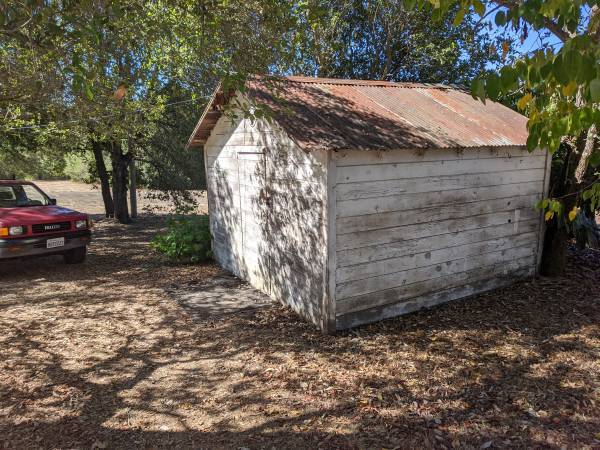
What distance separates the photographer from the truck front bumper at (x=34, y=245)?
7773 millimetres

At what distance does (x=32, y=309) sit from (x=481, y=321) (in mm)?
6757

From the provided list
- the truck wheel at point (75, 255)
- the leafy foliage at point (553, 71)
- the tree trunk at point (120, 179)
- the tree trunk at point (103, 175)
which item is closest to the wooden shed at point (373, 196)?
the leafy foliage at point (553, 71)

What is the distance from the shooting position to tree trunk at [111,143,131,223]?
47.5 feet

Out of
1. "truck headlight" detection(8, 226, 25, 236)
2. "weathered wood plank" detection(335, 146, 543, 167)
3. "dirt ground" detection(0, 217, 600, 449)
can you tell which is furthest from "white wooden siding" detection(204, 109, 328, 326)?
"truck headlight" detection(8, 226, 25, 236)

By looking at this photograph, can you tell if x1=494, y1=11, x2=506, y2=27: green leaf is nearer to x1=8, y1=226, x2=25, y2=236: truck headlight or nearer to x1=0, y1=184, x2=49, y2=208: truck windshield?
x1=8, y1=226, x2=25, y2=236: truck headlight

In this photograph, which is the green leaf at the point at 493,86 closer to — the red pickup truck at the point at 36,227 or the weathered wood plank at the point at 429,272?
the weathered wood plank at the point at 429,272

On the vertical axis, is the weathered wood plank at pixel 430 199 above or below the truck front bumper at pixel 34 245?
above

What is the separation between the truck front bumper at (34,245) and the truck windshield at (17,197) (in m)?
1.20

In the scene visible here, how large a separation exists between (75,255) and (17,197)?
1.65 m

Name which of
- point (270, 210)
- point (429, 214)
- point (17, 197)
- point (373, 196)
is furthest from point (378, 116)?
point (17, 197)

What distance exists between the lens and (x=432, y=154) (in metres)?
6.07

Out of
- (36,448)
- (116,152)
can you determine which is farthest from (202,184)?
(36,448)

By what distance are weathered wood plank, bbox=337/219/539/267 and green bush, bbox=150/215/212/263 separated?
4.72m

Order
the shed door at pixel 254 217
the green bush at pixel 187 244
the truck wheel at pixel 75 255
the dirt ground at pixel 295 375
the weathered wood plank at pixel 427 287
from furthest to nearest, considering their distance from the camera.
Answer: the green bush at pixel 187 244 → the truck wheel at pixel 75 255 → the shed door at pixel 254 217 → the weathered wood plank at pixel 427 287 → the dirt ground at pixel 295 375
